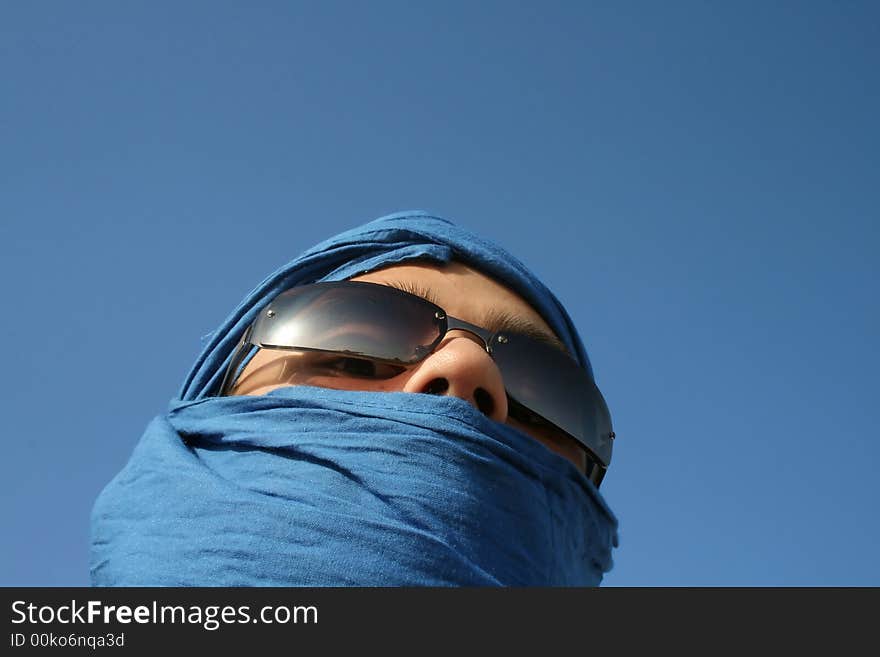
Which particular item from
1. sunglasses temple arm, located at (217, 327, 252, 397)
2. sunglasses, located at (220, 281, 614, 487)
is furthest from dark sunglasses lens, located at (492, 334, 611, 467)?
sunglasses temple arm, located at (217, 327, 252, 397)

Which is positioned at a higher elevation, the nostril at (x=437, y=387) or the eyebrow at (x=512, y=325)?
the eyebrow at (x=512, y=325)

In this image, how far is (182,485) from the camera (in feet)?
6.62

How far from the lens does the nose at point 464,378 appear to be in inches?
90.4

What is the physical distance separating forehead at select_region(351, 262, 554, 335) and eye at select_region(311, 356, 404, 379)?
286 millimetres

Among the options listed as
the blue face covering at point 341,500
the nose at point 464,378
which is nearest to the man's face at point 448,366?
the nose at point 464,378

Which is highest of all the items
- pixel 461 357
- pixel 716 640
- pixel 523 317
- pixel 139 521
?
pixel 523 317

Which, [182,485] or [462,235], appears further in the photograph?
[462,235]

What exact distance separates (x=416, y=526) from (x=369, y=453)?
0.20 meters

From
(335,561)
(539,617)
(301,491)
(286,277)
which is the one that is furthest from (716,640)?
(286,277)

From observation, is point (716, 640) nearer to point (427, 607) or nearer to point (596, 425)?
point (427, 607)

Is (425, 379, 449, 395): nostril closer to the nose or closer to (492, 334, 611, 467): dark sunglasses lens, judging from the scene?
the nose

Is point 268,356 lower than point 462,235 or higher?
lower

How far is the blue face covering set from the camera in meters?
1.82

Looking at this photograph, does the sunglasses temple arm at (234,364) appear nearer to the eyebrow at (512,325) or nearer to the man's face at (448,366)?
the man's face at (448,366)
